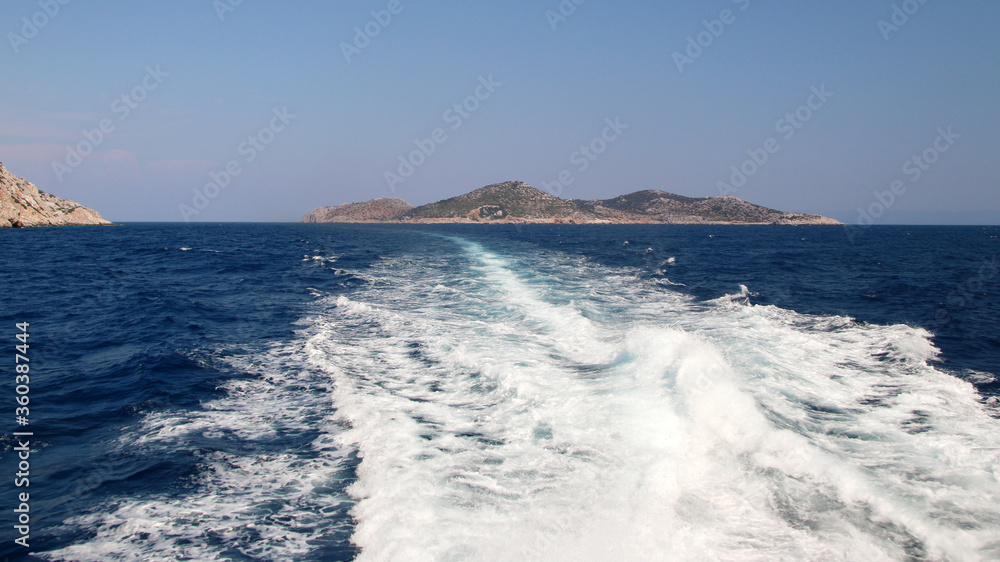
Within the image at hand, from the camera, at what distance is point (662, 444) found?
26.3ft

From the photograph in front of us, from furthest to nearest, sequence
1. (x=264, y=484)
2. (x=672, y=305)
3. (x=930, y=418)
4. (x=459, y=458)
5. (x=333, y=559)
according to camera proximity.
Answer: (x=672, y=305)
(x=930, y=418)
(x=459, y=458)
(x=264, y=484)
(x=333, y=559)

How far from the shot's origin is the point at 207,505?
21.5 feet

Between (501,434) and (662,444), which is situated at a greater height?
(662,444)

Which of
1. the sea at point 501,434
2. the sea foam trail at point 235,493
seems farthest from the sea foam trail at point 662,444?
the sea foam trail at point 235,493

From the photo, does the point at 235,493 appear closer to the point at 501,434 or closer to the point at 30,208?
the point at 501,434

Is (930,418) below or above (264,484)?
above

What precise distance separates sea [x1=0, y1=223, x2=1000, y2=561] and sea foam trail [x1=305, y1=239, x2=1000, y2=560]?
0.14 feet

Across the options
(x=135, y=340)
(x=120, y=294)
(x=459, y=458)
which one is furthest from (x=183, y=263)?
(x=459, y=458)

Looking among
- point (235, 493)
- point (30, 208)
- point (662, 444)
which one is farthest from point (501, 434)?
point (30, 208)


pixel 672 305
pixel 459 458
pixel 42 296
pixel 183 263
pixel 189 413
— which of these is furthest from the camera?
pixel 183 263

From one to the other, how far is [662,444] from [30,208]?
112460mm

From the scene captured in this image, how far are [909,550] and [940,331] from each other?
47.2ft

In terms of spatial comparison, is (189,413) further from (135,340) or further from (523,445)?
(135,340)

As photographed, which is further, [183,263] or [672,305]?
[183,263]
